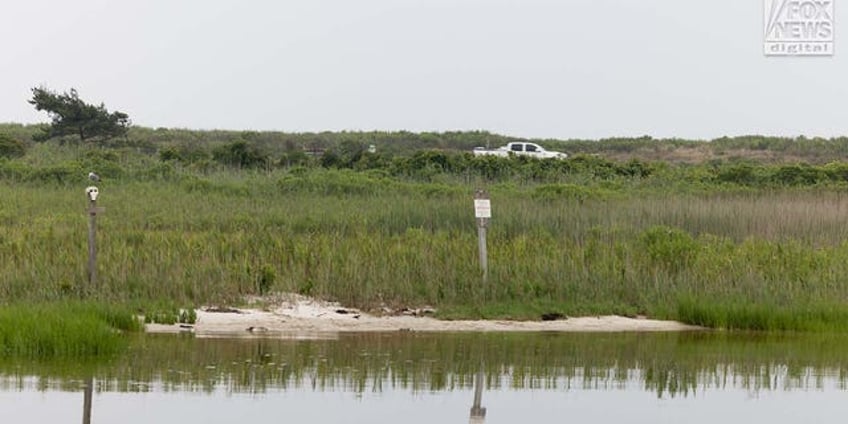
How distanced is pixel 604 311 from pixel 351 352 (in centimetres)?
580

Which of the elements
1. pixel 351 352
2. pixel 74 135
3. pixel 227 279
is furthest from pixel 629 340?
pixel 74 135

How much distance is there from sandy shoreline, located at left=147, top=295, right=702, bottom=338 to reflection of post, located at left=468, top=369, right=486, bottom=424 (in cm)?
469

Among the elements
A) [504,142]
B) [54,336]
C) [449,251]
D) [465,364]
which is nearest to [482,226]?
[449,251]

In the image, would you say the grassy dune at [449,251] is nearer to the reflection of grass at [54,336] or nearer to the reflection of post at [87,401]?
the reflection of grass at [54,336]

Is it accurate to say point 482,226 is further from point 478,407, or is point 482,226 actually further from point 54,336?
point 478,407

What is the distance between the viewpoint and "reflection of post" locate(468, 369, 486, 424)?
12044 millimetres

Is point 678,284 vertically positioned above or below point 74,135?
below

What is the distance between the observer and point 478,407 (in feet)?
41.9

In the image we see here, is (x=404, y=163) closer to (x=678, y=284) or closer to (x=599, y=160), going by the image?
(x=599, y=160)

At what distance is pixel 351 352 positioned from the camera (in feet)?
55.0

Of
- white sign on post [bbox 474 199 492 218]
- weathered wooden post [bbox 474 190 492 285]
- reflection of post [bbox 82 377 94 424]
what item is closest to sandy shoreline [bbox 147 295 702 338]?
weathered wooden post [bbox 474 190 492 285]

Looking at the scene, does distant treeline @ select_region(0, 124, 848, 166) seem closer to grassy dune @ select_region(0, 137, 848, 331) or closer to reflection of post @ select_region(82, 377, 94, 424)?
grassy dune @ select_region(0, 137, 848, 331)

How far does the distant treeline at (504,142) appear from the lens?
71.1 meters

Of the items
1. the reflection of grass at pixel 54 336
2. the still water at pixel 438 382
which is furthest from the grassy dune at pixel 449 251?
the reflection of grass at pixel 54 336
